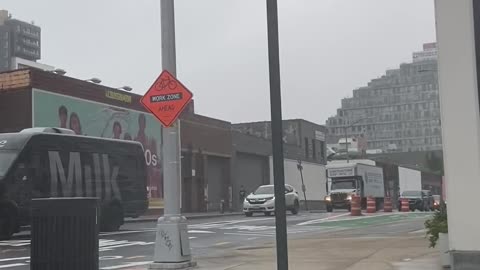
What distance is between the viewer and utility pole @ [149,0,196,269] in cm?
1083

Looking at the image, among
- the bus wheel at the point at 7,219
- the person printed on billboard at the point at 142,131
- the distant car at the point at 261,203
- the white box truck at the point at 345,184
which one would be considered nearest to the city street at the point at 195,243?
the bus wheel at the point at 7,219

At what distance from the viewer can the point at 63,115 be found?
33.8m

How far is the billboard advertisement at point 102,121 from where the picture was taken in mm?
32562

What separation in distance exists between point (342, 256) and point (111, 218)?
1112 centimetres

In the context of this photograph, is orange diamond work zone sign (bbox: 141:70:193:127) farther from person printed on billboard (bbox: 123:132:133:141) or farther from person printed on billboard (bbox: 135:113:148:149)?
person printed on billboard (bbox: 135:113:148:149)

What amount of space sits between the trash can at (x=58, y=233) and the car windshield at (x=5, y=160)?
1170 cm

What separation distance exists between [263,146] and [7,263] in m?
47.8

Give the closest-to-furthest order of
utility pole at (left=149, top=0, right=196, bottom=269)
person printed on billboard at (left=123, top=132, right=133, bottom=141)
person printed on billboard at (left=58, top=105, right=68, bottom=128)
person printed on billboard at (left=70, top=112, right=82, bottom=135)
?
1. utility pole at (left=149, top=0, right=196, bottom=269)
2. person printed on billboard at (left=58, top=105, right=68, bottom=128)
3. person printed on billboard at (left=70, top=112, right=82, bottom=135)
4. person printed on billboard at (left=123, top=132, right=133, bottom=141)

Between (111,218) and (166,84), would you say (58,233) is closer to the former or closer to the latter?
(166,84)

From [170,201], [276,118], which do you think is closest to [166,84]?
[170,201]

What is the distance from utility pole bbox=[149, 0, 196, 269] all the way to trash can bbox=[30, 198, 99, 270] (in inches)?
150

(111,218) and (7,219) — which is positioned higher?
(7,219)

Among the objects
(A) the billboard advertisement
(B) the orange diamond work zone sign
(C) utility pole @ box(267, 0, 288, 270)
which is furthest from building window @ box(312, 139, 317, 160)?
(C) utility pole @ box(267, 0, 288, 270)

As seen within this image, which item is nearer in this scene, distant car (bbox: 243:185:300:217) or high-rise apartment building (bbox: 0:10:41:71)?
distant car (bbox: 243:185:300:217)
